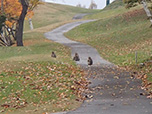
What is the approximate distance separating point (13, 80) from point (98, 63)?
9.31m

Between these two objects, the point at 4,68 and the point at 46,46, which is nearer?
the point at 4,68

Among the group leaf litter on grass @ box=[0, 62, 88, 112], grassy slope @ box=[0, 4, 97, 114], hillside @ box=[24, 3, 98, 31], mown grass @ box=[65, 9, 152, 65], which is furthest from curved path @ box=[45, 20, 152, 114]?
hillside @ box=[24, 3, 98, 31]

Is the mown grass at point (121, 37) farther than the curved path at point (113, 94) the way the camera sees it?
Yes

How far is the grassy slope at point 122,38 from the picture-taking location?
26.2 m

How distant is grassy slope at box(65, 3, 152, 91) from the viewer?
86.0ft

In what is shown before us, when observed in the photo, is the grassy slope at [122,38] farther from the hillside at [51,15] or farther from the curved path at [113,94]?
the hillside at [51,15]

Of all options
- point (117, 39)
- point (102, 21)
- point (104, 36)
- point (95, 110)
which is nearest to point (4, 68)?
point (95, 110)

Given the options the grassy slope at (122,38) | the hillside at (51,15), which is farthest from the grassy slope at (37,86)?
the hillside at (51,15)

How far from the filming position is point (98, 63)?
80.4 ft

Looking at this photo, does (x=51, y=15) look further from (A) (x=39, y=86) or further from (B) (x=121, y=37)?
→ (A) (x=39, y=86)

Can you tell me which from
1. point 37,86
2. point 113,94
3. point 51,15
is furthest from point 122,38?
point 51,15

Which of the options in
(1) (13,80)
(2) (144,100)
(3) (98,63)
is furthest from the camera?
(3) (98,63)

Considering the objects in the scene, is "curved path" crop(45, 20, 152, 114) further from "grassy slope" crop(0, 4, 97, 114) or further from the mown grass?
the mown grass

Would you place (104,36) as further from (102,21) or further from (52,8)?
Result: (52,8)
